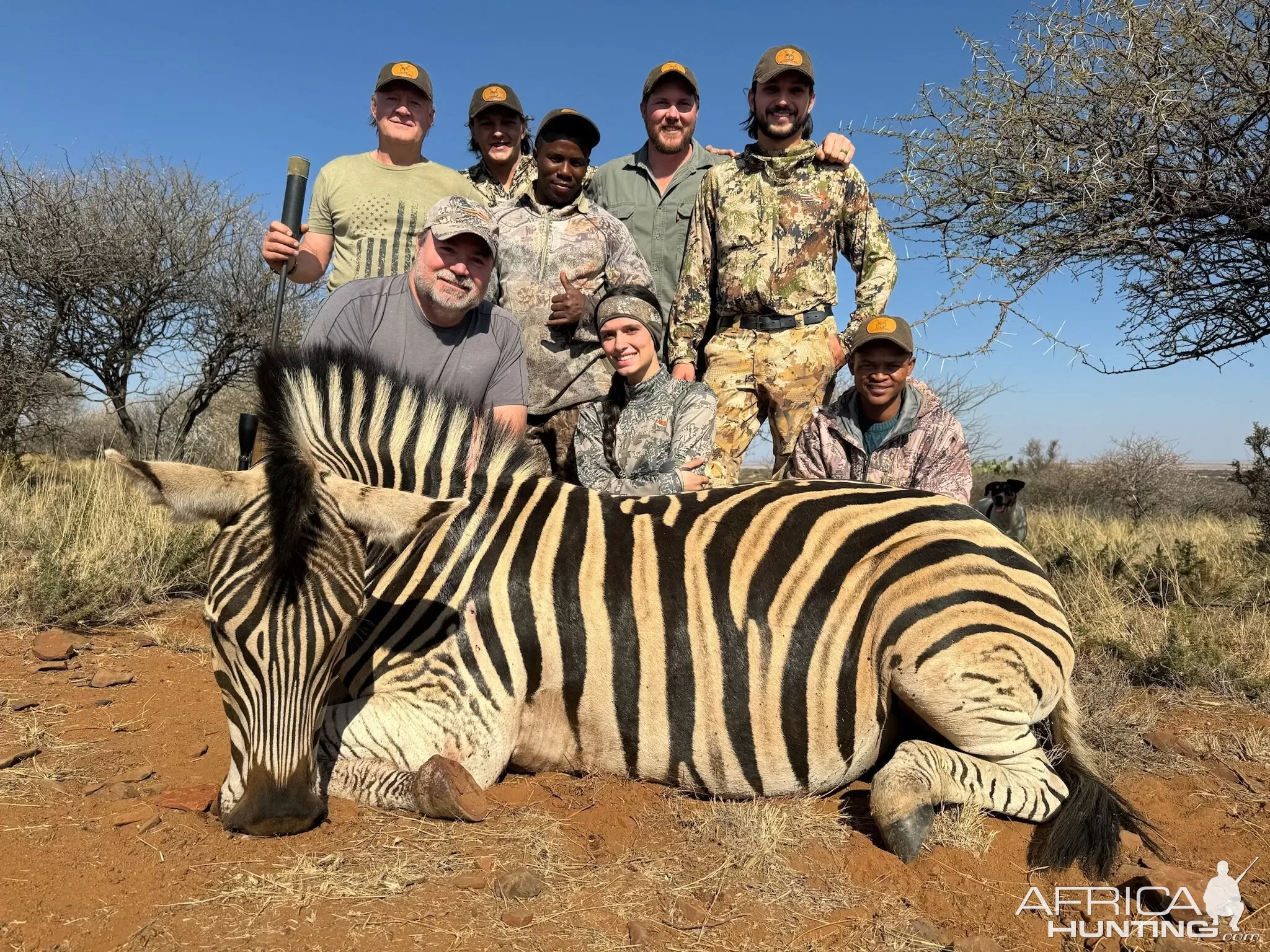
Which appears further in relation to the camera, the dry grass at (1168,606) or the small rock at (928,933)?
the dry grass at (1168,606)

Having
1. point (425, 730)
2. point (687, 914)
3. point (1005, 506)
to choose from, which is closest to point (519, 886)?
point (687, 914)

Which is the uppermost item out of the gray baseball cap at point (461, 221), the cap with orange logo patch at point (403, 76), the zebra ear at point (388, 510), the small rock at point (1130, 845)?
the cap with orange logo patch at point (403, 76)

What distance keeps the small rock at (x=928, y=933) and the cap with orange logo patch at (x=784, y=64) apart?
471 cm

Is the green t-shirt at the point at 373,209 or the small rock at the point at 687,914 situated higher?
the green t-shirt at the point at 373,209

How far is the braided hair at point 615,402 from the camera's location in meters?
4.85

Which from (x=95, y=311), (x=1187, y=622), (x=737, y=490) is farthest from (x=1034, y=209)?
(x=95, y=311)

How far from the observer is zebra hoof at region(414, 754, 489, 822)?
115 inches

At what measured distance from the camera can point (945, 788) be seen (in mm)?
2924

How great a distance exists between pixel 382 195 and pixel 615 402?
2105 millimetres

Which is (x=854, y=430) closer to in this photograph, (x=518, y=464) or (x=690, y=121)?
(x=518, y=464)

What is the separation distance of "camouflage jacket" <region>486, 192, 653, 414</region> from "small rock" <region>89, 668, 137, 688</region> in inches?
105

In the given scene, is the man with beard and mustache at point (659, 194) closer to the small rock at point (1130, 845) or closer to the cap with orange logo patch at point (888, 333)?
the cap with orange logo patch at point (888, 333)

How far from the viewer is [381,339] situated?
444cm

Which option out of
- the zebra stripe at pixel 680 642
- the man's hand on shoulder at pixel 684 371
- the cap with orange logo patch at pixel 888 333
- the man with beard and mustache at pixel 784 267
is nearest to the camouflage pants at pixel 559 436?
the man's hand on shoulder at pixel 684 371
